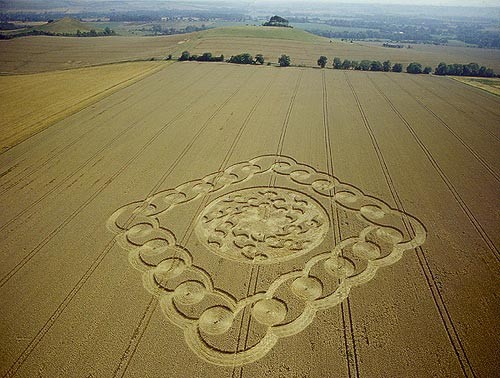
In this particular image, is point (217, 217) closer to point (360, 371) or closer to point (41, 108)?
point (360, 371)

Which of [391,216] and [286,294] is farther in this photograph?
[391,216]

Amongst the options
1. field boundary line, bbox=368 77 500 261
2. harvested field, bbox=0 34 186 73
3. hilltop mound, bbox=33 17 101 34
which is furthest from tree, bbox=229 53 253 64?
hilltop mound, bbox=33 17 101 34

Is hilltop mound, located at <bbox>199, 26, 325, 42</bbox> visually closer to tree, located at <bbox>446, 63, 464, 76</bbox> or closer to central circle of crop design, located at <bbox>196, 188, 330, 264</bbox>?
tree, located at <bbox>446, 63, 464, 76</bbox>

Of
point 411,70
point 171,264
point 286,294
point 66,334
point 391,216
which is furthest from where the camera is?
point 411,70

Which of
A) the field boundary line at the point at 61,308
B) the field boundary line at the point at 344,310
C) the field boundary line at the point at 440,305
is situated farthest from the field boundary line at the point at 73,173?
the field boundary line at the point at 440,305

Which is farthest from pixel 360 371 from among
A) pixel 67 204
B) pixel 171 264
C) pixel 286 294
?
pixel 67 204

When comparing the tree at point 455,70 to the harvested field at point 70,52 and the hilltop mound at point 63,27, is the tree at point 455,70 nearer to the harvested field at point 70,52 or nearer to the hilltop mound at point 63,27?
the harvested field at point 70,52

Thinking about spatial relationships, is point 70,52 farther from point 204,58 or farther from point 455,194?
point 455,194
